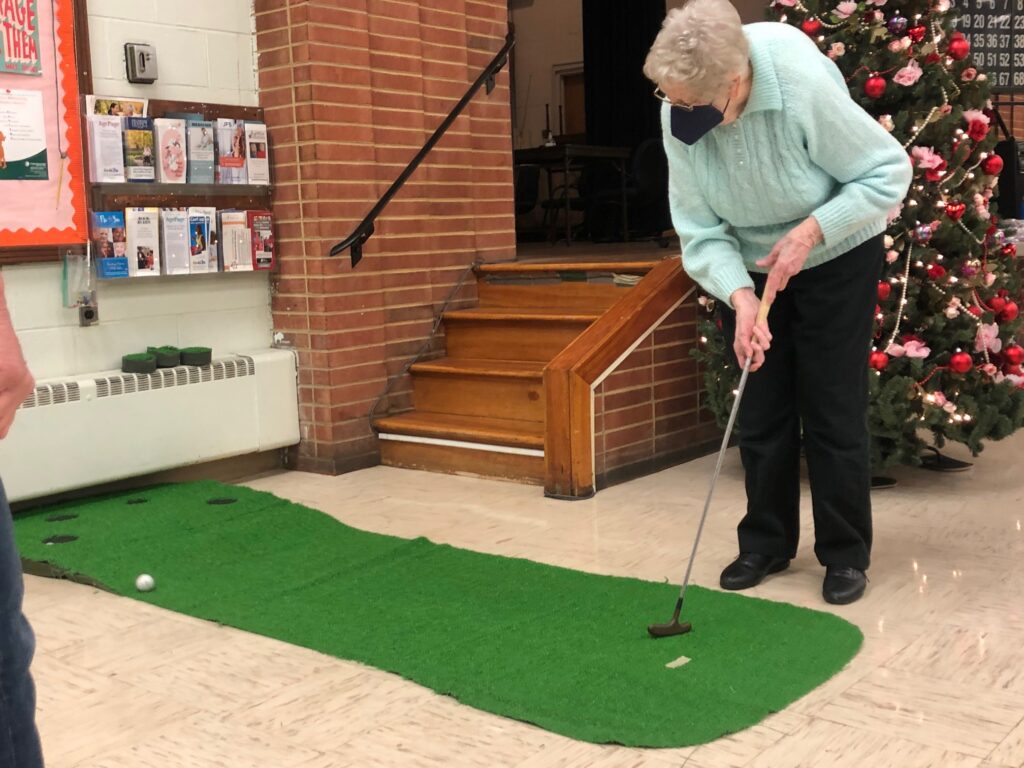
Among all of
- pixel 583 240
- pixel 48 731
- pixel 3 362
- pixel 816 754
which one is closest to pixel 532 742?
pixel 816 754

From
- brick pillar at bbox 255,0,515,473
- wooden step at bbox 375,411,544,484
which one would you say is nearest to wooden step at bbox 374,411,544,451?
wooden step at bbox 375,411,544,484

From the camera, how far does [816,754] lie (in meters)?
1.79

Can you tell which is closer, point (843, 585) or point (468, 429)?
point (843, 585)

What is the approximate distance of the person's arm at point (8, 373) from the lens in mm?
1013

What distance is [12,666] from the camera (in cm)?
104

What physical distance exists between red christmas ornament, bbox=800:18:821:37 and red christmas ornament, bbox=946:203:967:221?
66 centimetres

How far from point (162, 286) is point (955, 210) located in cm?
253

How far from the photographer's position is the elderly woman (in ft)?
7.22

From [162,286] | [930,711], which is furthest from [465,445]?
[930,711]

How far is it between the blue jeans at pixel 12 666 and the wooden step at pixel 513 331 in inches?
123

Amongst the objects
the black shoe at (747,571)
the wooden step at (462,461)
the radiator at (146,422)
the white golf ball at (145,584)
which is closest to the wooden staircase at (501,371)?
the wooden step at (462,461)

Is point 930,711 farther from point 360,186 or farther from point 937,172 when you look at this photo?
point 360,186

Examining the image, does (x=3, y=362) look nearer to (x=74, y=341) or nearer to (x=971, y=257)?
(x=74, y=341)

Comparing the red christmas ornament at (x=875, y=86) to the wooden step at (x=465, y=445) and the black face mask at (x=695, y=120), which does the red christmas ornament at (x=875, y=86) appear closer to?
the black face mask at (x=695, y=120)
